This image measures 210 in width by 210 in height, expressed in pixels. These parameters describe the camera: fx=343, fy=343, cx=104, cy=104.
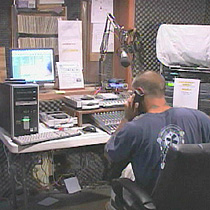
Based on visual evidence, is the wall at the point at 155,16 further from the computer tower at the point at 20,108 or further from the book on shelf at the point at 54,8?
the computer tower at the point at 20,108

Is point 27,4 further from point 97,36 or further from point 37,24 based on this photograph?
point 97,36

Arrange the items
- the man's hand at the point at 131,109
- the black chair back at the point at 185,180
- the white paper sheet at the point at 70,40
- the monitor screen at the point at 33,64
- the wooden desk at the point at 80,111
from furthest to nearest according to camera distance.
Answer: the white paper sheet at the point at 70,40, the monitor screen at the point at 33,64, the wooden desk at the point at 80,111, the man's hand at the point at 131,109, the black chair back at the point at 185,180

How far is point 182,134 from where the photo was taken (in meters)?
1.75

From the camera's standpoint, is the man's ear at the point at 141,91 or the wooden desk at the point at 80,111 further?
the wooden desk at the point at 80,111

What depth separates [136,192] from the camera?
5.62 feet

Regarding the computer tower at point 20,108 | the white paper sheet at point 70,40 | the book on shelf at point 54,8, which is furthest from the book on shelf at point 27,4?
the computer tower at point 20,108

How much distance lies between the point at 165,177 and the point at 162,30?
66.3 inches

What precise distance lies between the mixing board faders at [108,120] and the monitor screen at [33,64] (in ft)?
1.77

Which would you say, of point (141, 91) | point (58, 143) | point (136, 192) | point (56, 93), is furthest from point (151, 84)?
point (56, 93)

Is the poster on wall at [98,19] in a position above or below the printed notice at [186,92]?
above

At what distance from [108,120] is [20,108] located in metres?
0.64

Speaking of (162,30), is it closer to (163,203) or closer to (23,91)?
(23,91)

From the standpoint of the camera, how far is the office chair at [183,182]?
1.47 meters

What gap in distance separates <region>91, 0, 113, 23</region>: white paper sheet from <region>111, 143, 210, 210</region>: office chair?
73.2 inches
